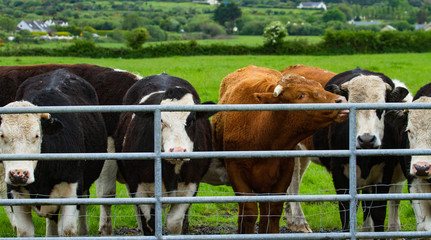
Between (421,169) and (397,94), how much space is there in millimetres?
1389

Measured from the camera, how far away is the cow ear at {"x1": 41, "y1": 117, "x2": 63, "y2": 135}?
524cm

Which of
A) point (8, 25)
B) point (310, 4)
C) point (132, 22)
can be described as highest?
point (8, 25)

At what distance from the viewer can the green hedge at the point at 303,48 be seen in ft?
126

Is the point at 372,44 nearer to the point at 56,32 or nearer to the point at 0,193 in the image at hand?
the point at 0,193

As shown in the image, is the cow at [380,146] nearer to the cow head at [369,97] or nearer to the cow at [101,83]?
the cow head at [369,97]

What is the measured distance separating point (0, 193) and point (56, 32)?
72554 millimetres

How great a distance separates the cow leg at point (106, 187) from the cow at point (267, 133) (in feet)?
4.86

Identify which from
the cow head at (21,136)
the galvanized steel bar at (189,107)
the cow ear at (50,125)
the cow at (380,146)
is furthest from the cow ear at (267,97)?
the cow head at (21,136)

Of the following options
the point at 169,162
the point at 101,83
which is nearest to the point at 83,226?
the point at 169,162

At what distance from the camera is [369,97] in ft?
20.0

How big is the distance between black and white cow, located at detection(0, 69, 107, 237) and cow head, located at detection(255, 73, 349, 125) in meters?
1.98

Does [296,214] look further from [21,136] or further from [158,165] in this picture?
[21,136]

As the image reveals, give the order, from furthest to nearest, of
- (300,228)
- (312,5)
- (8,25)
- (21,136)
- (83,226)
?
(312,5) → (8,25) → (300,228) → (83,226) → (21,136)

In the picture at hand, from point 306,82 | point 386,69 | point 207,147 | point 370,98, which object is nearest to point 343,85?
point 370,98
